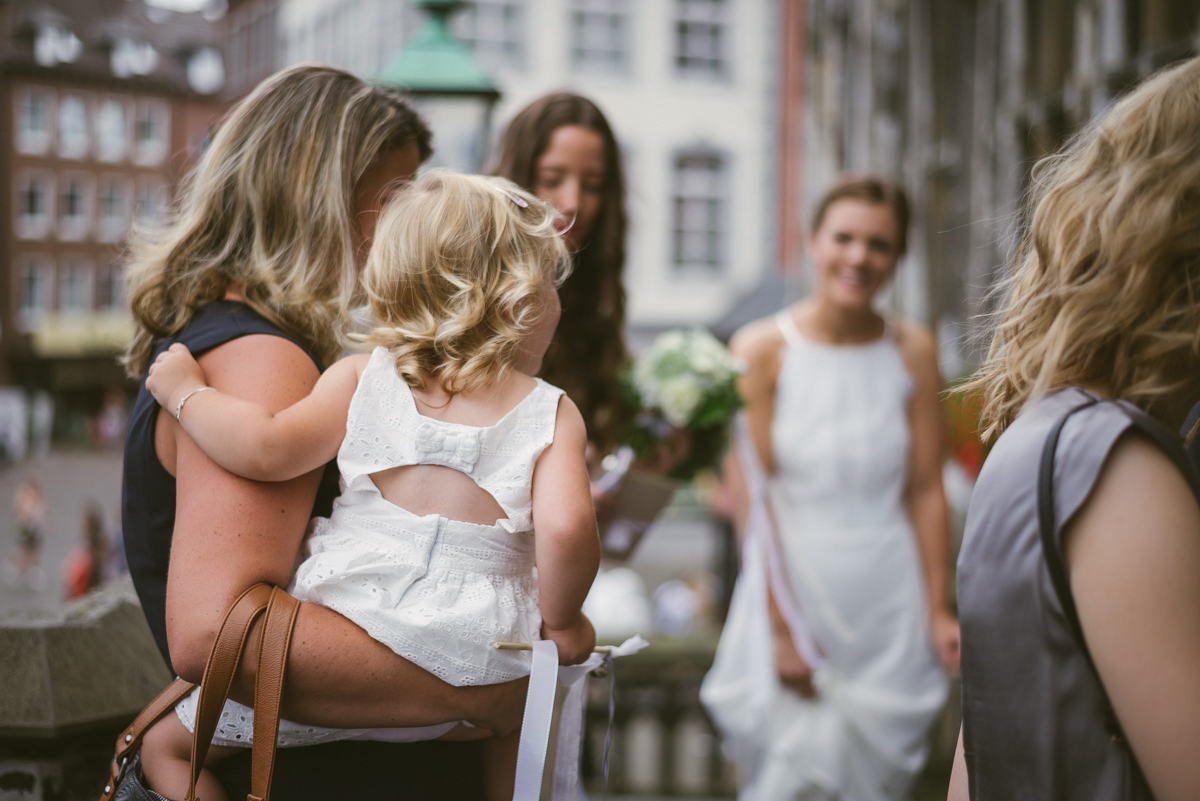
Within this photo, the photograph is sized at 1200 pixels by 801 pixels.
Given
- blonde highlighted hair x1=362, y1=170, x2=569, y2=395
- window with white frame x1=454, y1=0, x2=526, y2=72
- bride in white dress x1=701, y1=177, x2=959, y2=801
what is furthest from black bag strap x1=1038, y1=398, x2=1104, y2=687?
window with white frame x1=454, y1=0, x2=526, y2=72

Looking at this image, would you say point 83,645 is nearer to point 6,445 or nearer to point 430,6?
point 430,6

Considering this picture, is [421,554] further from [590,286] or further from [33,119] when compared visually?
[33,119]

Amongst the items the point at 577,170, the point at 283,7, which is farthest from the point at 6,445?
the point at 577,170

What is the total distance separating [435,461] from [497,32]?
71.0ft

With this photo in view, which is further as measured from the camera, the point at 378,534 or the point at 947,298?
the point at 947,298

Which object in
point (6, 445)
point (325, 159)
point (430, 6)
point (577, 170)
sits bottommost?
point (6, 445)

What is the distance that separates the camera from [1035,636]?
116 centimetres

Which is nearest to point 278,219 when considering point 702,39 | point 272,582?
point 272,582

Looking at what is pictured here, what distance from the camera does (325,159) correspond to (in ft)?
5.12

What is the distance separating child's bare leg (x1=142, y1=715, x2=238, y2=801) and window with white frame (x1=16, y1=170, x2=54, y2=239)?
41331mm

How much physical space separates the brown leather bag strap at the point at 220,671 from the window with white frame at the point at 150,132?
42.2 metres

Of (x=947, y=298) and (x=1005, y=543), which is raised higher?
(x=947, y=298)

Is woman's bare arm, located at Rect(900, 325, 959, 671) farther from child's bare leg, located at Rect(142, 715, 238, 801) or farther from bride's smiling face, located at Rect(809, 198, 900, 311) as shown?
child's bare leg, located at Rect(142, 715, 238, 801)

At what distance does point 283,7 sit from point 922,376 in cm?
2928
